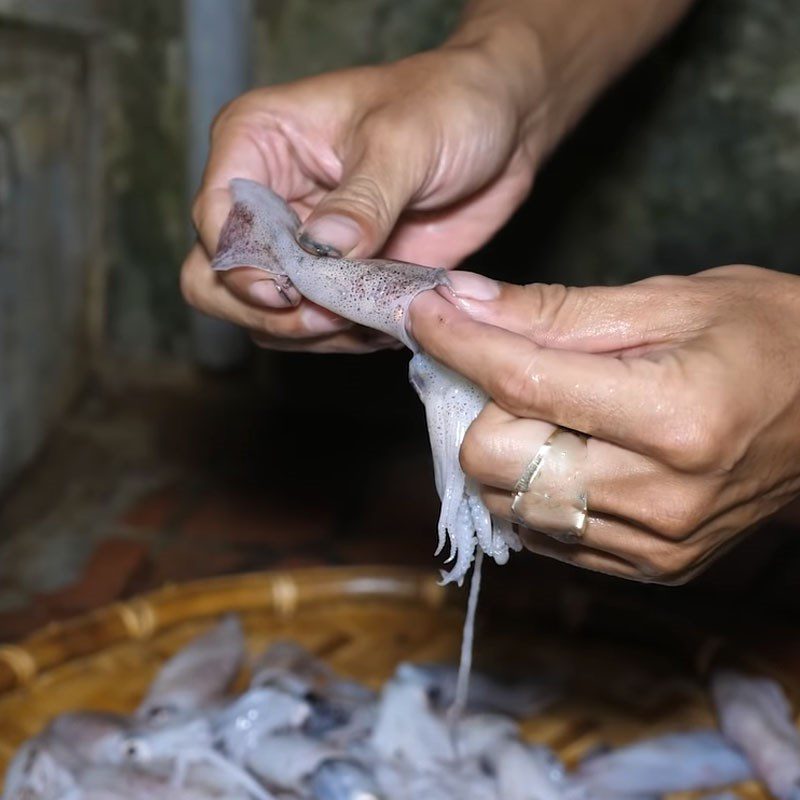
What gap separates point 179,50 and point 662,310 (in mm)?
1829

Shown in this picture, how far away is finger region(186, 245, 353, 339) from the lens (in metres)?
1.08

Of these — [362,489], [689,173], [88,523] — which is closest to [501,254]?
[689,173]

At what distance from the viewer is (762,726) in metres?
1.24

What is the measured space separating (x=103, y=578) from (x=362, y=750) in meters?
0.84

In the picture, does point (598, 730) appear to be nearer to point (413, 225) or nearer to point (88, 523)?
point (413, 225)

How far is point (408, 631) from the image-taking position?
4.80 ft

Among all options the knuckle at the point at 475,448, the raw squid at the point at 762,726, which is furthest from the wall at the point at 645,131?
the knuckle at the point at 475,448

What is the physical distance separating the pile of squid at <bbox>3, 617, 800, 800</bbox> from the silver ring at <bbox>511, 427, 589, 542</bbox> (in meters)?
0.47

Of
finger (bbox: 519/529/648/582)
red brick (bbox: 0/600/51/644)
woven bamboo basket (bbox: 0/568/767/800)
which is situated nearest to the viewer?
finger (bbox: 519/529/648/582)

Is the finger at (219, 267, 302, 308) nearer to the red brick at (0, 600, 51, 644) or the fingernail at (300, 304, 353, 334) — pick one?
the fingernail at (300, 304, 353, 334)

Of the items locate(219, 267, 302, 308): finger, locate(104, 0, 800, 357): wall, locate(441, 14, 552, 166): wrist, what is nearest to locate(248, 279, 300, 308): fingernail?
locate(219, 267, 302, 308): finger

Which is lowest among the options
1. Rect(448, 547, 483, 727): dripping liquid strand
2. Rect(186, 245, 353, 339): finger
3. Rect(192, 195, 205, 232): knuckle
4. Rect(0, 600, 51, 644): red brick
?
Rect(0, 600, 51, 644): red brick

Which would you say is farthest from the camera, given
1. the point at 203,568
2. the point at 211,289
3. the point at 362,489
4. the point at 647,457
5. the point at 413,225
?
the point at 362,489

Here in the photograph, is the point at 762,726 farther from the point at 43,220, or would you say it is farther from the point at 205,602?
the point at 43,220
